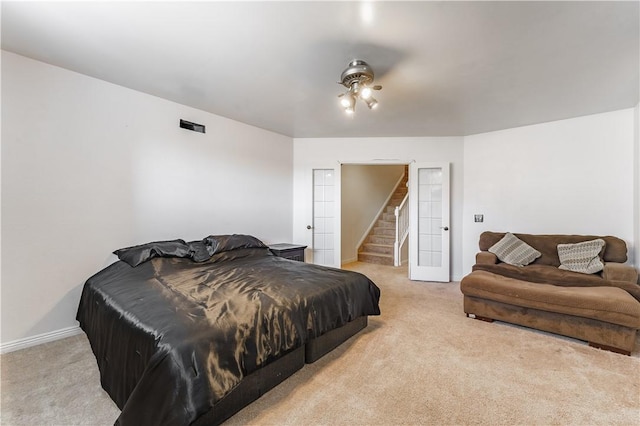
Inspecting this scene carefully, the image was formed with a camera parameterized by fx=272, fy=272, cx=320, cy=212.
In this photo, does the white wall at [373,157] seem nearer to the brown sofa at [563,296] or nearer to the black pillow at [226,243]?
the brown sofa at [563,296]

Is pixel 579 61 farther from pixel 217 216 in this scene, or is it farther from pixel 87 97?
pixel 87 97

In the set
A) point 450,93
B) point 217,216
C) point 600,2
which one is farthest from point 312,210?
point 600,2

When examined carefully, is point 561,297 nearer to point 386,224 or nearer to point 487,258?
point 487,258

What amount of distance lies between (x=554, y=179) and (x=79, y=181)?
612 cm

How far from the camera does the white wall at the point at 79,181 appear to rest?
2.47 m

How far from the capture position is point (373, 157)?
5.17 meters

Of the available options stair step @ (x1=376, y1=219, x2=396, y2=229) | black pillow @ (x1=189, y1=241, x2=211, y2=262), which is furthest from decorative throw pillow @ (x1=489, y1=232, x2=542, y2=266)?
black pillow @ (x1=189, y1=241, x2=211, y2=262)

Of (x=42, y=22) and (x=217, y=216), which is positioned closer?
(x=42, y=22)

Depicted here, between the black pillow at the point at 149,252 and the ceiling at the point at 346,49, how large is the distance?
1.78 meters

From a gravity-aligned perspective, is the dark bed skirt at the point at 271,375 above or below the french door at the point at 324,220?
below

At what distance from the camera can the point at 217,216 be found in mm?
4039

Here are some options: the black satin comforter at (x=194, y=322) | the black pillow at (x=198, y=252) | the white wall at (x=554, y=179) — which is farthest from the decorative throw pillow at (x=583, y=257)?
the black pillow at (x=198, y=252)

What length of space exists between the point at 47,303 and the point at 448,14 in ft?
13.8

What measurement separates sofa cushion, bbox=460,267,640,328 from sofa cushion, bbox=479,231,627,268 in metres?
0.86
